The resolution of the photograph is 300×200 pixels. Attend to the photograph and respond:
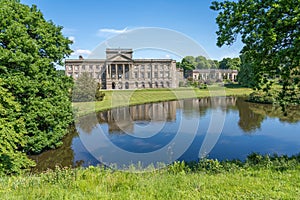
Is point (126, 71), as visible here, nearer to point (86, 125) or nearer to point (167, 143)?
point (86, 125)

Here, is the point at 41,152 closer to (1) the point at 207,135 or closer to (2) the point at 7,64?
(2) the point at 7,64

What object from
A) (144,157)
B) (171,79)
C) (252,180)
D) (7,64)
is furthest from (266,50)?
(171,79)

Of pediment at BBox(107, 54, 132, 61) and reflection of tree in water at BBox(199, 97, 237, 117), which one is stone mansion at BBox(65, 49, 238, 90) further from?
reflection of tree in water at BBox(199, 97, 237, 117)

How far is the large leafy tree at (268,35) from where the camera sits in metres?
5.68

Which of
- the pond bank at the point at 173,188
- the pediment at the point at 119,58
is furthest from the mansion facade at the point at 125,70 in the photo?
the pond bank at the point at 173,188

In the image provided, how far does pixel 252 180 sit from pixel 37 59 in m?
11.0

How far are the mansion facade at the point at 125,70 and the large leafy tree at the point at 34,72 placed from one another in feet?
182

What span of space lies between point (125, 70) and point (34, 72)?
5958 cm

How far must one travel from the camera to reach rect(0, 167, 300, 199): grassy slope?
4.07 m

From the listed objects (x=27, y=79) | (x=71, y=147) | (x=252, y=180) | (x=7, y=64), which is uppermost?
(x=7, y=64)

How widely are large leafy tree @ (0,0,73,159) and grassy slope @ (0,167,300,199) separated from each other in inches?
215

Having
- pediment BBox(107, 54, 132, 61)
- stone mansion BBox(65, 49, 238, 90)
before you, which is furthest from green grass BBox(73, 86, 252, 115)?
pediment BBox(107, 54, 132, 61)

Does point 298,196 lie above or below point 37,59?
below

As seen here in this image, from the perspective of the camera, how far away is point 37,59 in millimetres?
11492
